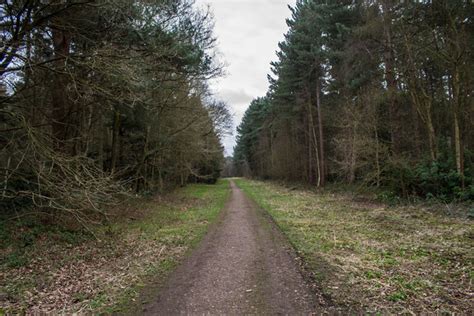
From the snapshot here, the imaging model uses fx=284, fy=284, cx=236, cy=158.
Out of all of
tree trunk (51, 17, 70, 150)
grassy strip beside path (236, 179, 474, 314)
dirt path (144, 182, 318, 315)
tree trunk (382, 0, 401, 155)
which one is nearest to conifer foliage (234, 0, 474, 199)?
tree trunk (382, 0, 401, 155)

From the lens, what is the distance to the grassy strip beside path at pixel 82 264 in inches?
169

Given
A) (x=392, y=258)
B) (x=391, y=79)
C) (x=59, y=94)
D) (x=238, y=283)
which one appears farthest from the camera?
(x=391, y=79)

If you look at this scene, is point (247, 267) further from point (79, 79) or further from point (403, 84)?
point (403, 84)

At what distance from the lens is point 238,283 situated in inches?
182

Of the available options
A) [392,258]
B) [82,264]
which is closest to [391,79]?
[392,258]

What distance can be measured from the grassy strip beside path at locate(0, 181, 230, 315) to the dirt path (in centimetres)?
53

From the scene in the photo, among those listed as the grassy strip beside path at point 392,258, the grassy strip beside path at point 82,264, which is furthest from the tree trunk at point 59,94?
the grassy strip beside path at point 392,258

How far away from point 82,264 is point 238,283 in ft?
11.7

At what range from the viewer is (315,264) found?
5.37 metres

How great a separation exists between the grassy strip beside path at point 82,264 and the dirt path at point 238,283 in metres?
0.53

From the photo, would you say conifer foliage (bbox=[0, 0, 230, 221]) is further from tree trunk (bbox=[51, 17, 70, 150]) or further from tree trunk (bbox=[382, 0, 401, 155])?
tree trunk (bbox=[382, 0, 401, 155])

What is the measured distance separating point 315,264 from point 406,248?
2.35m

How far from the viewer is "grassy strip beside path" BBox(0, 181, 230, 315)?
4281 millimetres

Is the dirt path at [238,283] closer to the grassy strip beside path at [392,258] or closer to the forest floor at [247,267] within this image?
the forest floor at [247,267]
